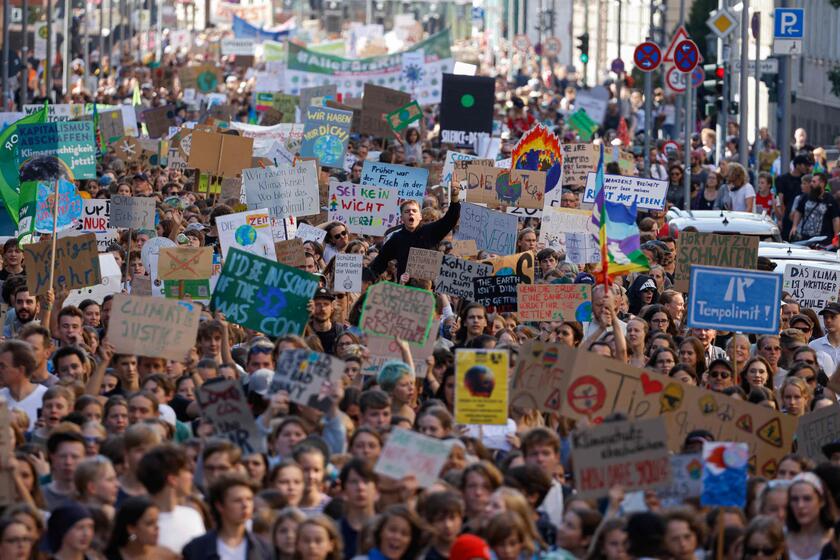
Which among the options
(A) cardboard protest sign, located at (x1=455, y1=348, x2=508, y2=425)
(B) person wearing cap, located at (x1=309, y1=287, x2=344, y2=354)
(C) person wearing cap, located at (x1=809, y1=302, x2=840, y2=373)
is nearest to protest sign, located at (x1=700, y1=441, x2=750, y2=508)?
(A) cardboard protest sign, located at (x1=455, y1=348, x2=508, y2=425)

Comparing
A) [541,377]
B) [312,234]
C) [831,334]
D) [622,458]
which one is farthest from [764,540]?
[312,234]

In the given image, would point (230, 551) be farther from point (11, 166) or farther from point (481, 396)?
point (11, 166)

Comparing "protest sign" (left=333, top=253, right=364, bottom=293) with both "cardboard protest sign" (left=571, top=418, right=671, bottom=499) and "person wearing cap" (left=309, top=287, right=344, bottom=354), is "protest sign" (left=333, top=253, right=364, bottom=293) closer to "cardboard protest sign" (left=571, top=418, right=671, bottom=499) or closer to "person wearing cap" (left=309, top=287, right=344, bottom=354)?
"person wearing cap" (left=309, top=287, right=344, bottom=354)

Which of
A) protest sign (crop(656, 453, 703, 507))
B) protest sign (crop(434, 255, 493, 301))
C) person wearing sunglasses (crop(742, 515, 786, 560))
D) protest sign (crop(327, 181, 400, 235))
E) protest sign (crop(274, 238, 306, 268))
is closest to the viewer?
person wearing sunglasses (crop(742, 515, 786, 560))

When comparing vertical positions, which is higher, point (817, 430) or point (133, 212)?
point (133, 212)

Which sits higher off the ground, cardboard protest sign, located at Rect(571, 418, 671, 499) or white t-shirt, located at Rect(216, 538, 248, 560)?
cardboard protest sign, located at Rect(571, 418, 671, 499)

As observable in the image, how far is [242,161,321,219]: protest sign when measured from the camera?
18328 millimetres

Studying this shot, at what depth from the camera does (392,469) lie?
9.02 metres

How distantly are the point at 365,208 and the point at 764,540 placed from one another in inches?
443

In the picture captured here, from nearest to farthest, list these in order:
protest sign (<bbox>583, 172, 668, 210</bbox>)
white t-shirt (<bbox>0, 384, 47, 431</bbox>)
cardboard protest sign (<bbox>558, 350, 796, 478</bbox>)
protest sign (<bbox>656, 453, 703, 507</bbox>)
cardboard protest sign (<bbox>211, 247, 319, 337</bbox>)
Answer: protest sign (<bbox>656, 453, 703, 507</bbox>) < cardboard protest sign (<bbox>558, 350, 796, 478</bbox>) < white t-shirt (<bbox>0, 384, 47, 431</bbox>) < cardboard protest sign (<bbox>211, 247, 319, 337</bbox>) < protest sign (<bbox>583, 172, 668, 210</bbox>)

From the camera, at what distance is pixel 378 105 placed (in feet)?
96.6

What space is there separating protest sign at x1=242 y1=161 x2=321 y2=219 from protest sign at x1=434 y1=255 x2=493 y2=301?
319 centimetres

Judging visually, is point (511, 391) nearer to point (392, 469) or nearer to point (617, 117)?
point (392, 469)

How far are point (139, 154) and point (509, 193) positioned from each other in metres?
8.62
